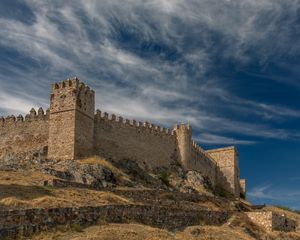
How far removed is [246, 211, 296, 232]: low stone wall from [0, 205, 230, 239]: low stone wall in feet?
7.84

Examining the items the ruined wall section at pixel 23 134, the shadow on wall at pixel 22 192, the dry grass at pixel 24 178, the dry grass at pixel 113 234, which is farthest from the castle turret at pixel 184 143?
the dry grass at pixel 113 234

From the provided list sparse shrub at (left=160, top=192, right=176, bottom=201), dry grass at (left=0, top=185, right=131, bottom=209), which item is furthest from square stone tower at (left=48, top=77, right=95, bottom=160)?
dry grass at (left=0, top=185, right=131, bottom=209)

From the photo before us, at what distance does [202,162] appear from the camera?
56469 mm

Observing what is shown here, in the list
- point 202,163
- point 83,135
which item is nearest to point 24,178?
point 83,135

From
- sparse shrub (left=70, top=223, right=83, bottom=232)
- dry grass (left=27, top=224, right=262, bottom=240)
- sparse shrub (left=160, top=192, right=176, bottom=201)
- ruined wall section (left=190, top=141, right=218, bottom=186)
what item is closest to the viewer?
dry grass (left=27, top=224, right=262, bottom=240)

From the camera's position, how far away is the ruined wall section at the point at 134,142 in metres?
42.3

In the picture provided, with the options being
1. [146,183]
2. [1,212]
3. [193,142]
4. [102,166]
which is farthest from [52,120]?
[1,212]

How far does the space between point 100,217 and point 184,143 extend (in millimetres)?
33302

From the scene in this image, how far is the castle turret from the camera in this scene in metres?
50.5

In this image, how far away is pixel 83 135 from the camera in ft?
128

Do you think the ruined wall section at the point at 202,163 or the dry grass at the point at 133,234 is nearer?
the dry grass at the point at 133,234

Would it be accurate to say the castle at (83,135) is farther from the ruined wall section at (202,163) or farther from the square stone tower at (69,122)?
the ruined wall section at (202,163)

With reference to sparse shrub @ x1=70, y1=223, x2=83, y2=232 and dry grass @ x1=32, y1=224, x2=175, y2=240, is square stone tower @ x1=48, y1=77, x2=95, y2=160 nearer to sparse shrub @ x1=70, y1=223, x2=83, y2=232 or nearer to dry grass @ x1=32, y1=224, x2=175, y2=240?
dry grass @ x1=32, y1=224, x2=175, y2=240

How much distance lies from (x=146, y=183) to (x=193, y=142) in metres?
14.7
